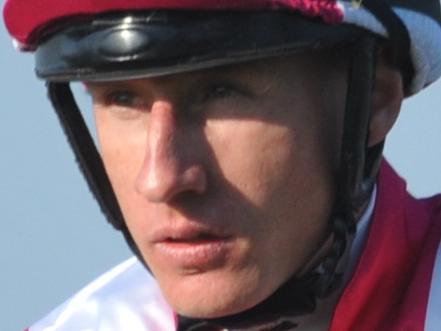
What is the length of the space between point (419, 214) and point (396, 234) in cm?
6

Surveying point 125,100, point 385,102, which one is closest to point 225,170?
point 125,100

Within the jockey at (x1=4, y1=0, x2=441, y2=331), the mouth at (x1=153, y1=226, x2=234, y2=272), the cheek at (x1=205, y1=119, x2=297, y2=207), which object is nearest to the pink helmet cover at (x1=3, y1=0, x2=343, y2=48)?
the jockey at (x1=4, y1=0, x2=441, y2=331)

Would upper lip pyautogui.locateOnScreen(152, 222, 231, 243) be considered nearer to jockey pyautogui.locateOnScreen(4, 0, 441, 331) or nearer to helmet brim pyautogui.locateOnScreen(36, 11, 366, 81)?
jockey pyautogui.locateOnScreen(4, 0, 441, 331)

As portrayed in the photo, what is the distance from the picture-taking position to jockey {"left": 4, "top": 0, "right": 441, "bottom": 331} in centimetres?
194

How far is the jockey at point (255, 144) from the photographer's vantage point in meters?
1.94

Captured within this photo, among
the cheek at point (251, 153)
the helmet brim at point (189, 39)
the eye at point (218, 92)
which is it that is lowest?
the cheek at point (251, 153)

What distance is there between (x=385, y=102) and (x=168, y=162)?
0.30 metres

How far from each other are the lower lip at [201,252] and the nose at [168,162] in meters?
0.06

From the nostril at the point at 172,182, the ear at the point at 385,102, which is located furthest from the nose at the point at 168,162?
the ear at the point at 385,102

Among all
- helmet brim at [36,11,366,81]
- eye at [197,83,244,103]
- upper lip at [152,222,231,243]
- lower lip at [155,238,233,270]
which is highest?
helmet brim at [36,11,366,81]

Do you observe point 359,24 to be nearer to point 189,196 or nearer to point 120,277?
point 189,196

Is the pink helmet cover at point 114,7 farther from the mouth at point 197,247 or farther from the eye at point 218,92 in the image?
the mouth at point 197,247

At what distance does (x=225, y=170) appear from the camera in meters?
1.95

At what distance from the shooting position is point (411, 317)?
2.11 metres
